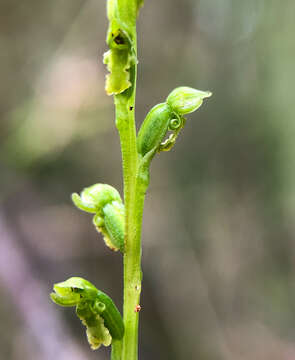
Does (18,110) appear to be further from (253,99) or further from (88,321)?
(88,321)

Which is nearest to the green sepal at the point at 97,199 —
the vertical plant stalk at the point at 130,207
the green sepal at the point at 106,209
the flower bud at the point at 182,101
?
the green sepal at the point at 106,209

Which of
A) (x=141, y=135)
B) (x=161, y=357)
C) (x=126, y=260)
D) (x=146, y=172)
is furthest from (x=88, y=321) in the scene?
(x=161, y=357)

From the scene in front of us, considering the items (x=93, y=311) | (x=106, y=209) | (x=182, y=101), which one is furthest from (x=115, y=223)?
(x=182, y=101)

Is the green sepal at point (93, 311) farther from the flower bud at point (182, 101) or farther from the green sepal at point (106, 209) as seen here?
the flower bud at point (182, 101)

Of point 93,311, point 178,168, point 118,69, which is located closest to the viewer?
point 118,69

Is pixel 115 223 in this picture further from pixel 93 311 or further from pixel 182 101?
pixel 182 101

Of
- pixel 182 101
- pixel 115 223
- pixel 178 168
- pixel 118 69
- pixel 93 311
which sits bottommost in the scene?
pixel 178 168

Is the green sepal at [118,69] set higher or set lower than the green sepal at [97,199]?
higher

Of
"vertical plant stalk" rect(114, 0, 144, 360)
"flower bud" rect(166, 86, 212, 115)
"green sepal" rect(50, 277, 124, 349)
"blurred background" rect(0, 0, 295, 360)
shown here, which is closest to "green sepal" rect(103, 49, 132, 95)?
"vertical plant stalk" rect(114, 0, 144, 360)
